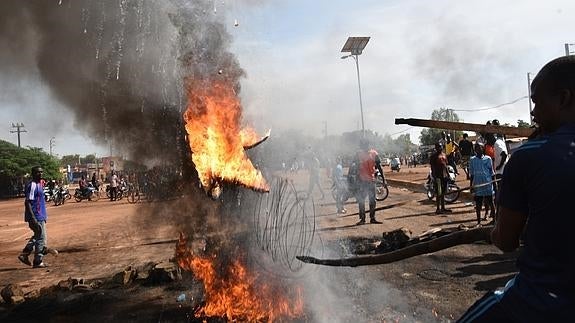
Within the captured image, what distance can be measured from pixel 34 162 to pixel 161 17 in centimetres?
4762

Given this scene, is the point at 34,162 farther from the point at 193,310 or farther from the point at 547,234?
the point at 547,234

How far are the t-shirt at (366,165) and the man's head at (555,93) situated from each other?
9.60m

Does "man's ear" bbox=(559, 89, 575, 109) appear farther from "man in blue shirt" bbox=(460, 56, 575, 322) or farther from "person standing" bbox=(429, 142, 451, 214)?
"person standing" bbox=(429, 142, 451, 214)

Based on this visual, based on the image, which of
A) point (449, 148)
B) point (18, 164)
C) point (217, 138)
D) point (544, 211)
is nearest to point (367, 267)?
point (217, 138)

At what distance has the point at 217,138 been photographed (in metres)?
5.91

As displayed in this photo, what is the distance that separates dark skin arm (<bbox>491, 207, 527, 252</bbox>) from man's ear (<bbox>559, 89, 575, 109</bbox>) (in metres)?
0.47

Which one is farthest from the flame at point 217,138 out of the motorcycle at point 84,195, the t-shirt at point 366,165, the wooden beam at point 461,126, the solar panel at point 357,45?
the motorcycle at point 84,195

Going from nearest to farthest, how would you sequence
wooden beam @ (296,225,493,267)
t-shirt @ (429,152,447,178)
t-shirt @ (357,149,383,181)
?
wooden beam @ (296,225,493,267) < t-shirt @ (357,149,383,181) < t-shirt @ (429,152,447,178)

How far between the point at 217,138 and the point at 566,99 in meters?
4.54

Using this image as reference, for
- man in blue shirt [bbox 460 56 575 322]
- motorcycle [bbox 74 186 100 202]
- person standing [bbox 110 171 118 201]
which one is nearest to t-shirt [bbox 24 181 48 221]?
man in blue shirt [bbox 460 56 575 322]

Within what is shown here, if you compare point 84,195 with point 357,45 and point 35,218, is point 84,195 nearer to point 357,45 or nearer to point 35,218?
point 357,45

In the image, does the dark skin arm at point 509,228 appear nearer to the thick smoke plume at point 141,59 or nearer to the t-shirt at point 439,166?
the thick smoke plume at point 141,59

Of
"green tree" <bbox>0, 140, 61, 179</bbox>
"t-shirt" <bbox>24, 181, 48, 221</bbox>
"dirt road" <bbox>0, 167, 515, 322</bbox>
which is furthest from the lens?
"green tree" <bbox>0, 140, 61, 179</bbox>

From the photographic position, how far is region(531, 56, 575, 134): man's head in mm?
1830
